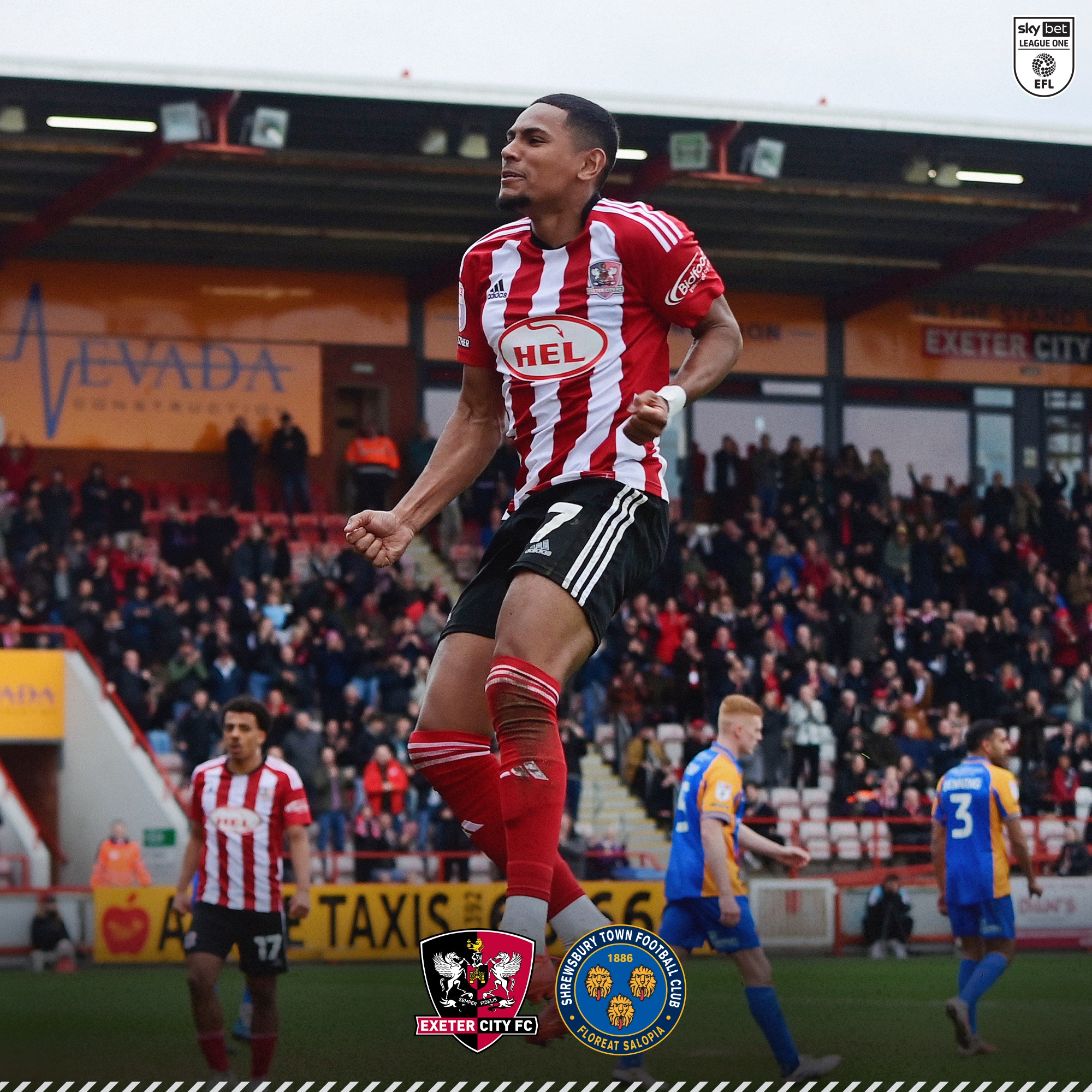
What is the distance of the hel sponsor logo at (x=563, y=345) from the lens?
14.3 ft

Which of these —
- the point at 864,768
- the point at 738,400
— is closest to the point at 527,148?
the point at 864,768

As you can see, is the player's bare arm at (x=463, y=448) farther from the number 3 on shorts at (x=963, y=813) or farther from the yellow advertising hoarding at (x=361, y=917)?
the yellow advertising hoarding at (x=361, y=917)

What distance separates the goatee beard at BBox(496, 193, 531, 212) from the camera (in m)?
4.30

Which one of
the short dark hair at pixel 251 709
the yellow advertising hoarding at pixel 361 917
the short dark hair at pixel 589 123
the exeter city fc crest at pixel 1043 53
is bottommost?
the yellow advertising hoarding at pixel 361 917

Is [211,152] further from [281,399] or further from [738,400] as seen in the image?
[738,400]

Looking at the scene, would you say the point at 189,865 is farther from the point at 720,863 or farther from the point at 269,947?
the point at 720,863

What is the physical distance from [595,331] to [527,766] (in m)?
1.03

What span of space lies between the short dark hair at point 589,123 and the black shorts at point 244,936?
5.68m

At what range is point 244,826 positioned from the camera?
948cm

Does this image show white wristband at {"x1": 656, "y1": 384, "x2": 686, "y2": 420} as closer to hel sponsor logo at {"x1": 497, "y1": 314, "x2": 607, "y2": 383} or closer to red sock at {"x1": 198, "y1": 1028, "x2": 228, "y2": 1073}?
hel sponsor logo at {"x1": 497, "y1": 314, "x2": 607, "y2": 383}

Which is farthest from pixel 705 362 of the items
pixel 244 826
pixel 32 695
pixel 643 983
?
pixel 32 695

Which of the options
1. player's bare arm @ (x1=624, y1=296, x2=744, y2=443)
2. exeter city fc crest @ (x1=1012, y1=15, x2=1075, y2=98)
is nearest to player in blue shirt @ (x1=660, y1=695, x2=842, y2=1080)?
exeter city fc crest @ (x1=1012, y1=15, x2=1075, y2=98)

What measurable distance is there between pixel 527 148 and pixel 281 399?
25260 mm

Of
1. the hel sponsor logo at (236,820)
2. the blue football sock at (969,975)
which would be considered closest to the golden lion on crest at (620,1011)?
the hel sponsor logo at (236,820)
